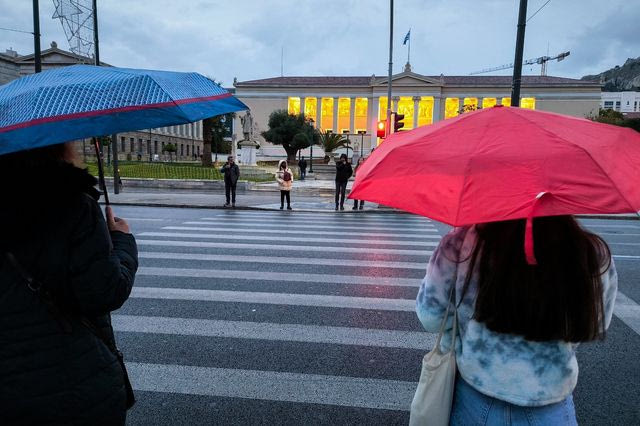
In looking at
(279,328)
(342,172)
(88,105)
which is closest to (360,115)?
(342,172)

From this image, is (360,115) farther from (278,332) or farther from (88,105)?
(88,105)

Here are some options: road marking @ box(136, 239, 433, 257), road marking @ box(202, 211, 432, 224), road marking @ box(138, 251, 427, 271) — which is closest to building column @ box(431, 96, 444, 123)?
road marking @ box(202, 211, 432, 224)

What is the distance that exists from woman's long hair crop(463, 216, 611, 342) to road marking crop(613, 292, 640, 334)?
13.2 ft

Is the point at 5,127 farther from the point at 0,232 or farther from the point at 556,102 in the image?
the point at 556,102

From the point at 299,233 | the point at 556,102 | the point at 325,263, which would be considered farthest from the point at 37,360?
the point at 556,102

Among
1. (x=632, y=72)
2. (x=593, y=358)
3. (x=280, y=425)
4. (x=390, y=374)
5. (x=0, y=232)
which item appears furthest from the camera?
(x=632, y=72)

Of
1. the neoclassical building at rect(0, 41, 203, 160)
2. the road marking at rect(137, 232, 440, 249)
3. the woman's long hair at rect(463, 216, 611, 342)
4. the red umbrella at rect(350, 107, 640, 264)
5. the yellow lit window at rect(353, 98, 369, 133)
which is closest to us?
the red umbrella at rect(350, 107, 640, 264)

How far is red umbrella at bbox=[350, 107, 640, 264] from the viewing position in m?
1.37

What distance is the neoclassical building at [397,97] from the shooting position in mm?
69125

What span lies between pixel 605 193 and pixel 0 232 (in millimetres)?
1899

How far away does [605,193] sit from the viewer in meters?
1.38

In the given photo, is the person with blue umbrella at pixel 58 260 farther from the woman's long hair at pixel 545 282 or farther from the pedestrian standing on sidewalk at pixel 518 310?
the woman's long hair at pixel 545 282

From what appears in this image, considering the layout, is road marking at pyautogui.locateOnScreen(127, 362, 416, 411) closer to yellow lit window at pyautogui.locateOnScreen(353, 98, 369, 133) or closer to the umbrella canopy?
the umbrella canopy

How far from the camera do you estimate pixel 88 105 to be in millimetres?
1659
